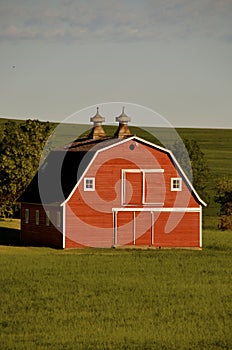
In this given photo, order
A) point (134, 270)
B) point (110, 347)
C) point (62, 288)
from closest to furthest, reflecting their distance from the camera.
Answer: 1. point (110, 347)
2. point (62, 288)
3. point (134, 270)

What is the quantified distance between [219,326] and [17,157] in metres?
51.3

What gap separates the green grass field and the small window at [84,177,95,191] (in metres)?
4.69

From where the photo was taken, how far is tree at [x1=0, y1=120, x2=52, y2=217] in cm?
7806

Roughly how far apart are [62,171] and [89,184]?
3.91 metres

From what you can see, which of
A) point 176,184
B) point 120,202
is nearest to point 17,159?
point 120,202

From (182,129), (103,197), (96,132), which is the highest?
(182,129)

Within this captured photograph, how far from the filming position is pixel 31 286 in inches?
1524

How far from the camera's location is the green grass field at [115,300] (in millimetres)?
26562

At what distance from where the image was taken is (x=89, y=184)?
5875 centimetres

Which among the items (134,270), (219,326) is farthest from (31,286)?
(219,326)

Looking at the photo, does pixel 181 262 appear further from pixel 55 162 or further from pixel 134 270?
pixel 55 162

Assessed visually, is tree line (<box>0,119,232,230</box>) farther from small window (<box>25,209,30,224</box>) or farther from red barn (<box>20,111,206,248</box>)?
red barn (<box>20,111,206,248</box>)

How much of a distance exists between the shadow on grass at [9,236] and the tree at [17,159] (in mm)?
5973

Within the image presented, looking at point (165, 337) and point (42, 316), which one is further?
point (42, 316)
